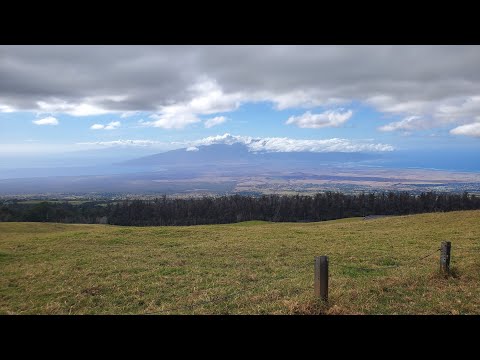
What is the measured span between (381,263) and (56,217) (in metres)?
85.3

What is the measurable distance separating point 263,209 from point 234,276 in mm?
88775

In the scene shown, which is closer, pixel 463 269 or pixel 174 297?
pixel 174 297

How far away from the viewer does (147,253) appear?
20.7 metres

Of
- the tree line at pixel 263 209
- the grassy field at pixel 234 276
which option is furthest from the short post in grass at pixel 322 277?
the tree line at pixel 263 209

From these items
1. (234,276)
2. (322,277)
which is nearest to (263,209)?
(234,276)

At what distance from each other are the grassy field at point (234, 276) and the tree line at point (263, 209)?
68689mm

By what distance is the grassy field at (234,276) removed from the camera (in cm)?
970

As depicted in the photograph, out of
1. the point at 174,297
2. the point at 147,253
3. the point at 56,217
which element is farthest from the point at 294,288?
the point at 56,217

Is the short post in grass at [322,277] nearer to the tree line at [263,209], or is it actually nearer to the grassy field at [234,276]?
the grassy field at [234,276]

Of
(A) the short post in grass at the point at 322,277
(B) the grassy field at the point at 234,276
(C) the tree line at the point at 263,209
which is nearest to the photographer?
(A) the short post in grass at the point at 322,277

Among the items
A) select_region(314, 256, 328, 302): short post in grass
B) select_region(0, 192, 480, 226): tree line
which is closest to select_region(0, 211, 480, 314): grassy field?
select_region(314, 256, 328, 302): short post in grass

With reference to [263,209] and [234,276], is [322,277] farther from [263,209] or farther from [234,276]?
[263,209]
